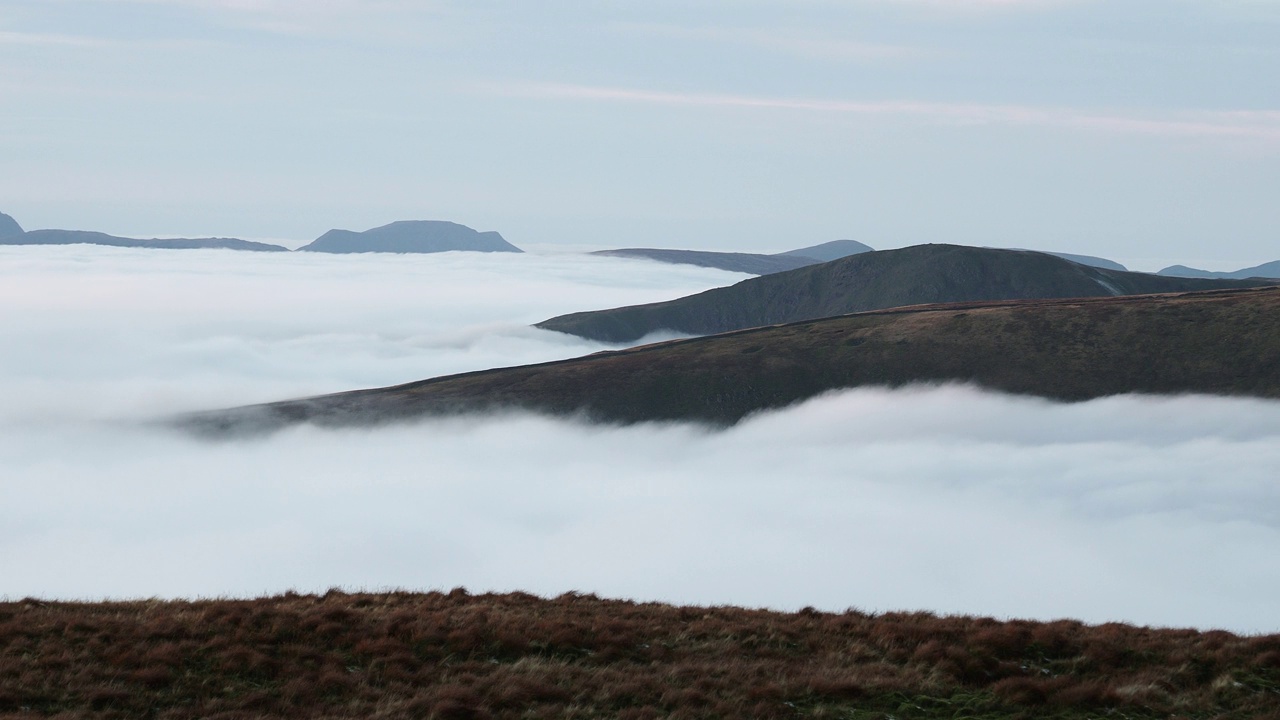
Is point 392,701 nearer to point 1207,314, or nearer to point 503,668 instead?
point 503,668

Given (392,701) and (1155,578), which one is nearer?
(392,701)

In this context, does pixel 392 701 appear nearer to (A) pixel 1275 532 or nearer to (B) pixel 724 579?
(B) pixel 724 579

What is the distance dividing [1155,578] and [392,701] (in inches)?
7744

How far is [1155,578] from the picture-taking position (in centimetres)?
18638

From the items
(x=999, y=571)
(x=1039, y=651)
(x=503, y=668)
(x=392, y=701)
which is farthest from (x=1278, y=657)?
(x=999, y=571)

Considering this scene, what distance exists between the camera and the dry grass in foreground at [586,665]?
53.8ft

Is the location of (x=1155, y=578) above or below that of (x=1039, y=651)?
below

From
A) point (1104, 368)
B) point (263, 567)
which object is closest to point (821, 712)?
point (263, 567)

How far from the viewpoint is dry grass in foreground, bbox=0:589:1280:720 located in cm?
1641

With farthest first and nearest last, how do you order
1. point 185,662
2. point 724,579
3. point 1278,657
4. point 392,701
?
point 724,579
point 1278,657
point 185,662
point 392,701

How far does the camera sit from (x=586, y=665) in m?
18.9

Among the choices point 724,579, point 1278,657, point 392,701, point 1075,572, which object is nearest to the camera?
point 392,701

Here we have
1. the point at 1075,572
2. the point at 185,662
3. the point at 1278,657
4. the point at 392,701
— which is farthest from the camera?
the point at 1075,572

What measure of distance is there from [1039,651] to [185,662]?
50.1ft
